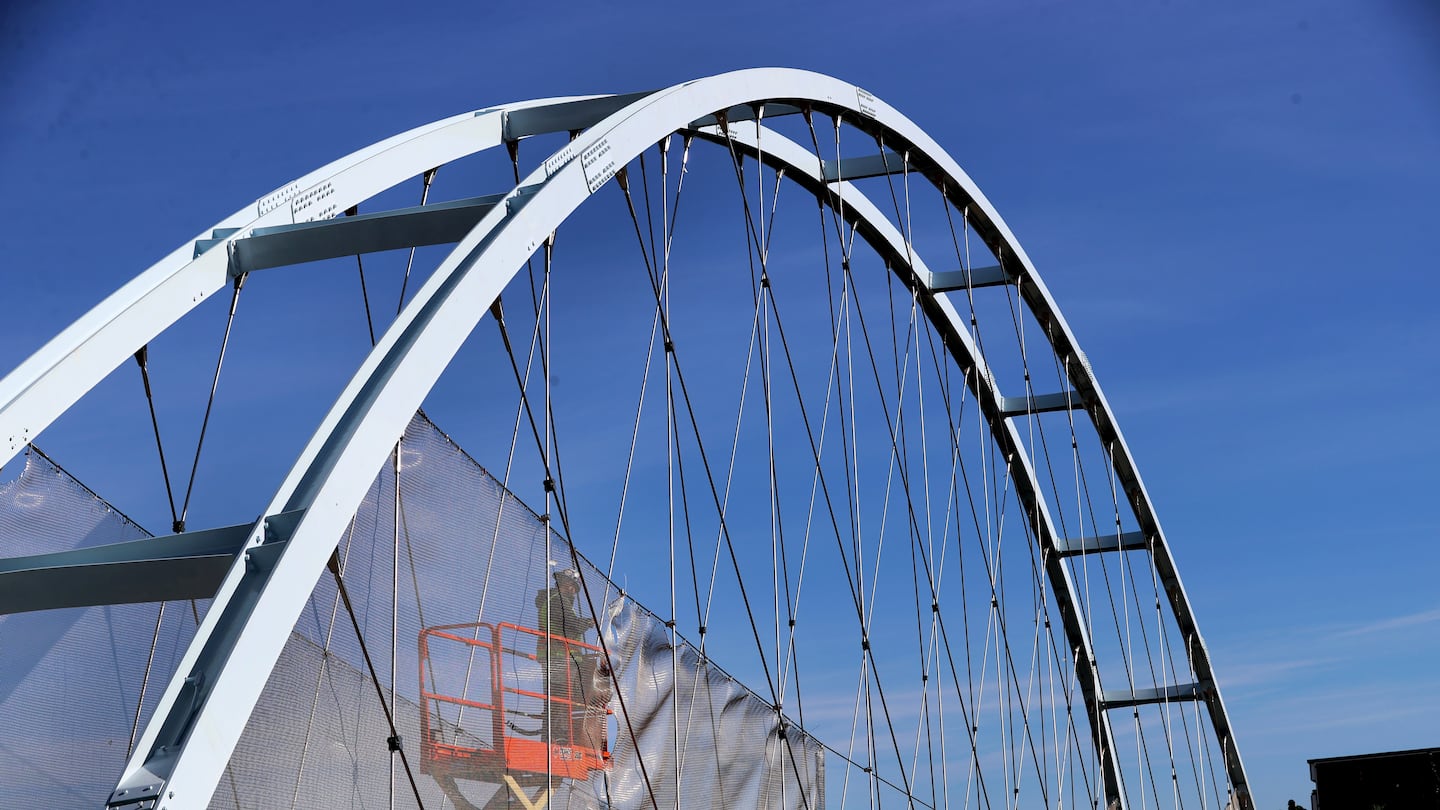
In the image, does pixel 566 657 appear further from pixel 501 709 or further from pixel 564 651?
pixel 501 709

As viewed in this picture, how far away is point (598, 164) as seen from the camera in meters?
8.91

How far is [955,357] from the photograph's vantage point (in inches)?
786

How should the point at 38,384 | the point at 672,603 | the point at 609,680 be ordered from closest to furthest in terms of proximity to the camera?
the point at 38,384, the point at 609,680, the point at 672,603

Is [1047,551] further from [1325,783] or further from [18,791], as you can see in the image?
[18,791]

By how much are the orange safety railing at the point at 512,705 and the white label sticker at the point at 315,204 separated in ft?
8.66

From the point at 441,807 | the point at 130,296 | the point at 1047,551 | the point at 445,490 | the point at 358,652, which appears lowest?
the point at 441,807

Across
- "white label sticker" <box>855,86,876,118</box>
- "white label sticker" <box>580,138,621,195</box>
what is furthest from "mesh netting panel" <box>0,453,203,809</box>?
"white label sticker" <box>855,86,876,118</box>

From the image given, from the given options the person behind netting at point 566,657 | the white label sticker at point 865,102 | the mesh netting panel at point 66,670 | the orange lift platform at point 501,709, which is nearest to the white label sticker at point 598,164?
the person behind netting at point 566,657

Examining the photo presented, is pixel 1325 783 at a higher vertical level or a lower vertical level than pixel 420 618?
higher

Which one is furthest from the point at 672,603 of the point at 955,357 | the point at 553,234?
the point at 955,357

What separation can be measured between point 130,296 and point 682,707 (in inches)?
199

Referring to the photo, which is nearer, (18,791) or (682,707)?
(18,791)

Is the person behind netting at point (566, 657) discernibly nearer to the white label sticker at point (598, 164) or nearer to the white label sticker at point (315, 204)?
the white label sticker at point (598, 164)

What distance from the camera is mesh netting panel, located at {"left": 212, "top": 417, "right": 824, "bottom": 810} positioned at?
24.5ft
